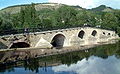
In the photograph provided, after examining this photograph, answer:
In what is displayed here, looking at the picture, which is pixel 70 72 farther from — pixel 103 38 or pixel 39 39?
pixel 103 38

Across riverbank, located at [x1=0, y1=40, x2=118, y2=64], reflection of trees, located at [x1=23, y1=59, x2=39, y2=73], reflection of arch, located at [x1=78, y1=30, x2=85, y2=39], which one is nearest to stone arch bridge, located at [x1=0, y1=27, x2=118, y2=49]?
reflection of arch, located at [x1=78, y1=30, x2=85, y2=39]

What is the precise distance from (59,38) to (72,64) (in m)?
31.3

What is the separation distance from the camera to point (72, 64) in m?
63.2

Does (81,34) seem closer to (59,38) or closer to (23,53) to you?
(59,38)

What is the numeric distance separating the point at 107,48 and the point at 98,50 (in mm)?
4909

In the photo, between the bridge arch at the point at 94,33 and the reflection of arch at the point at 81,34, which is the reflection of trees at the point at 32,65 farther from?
the bridge arch at the point at 94,33

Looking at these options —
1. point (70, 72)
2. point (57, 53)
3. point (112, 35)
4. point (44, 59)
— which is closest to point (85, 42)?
point (112, 35)

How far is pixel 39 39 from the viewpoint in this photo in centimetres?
7806

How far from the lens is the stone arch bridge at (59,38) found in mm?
71863

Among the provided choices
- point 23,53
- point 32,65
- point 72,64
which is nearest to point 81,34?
point 23,53

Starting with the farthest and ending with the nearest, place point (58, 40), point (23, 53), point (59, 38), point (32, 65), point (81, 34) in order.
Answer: point (81, 34)
point (58, 40)
point (59, 38)
point (23, 53)
point (32, 65)

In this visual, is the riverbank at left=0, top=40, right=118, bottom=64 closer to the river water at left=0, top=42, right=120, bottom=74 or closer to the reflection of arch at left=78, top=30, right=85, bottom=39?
the river water at left=0, top=42, right=120, bottom=74

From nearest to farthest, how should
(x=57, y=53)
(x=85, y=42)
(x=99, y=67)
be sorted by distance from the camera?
(x=99, y=67)
(x=57, y=53)
(x=85, y=42)

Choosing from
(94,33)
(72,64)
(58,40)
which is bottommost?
(72,64)
